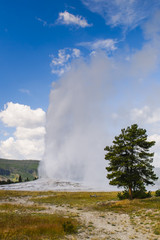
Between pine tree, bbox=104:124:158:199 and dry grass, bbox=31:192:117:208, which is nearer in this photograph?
pine tree, bbox=104:124:158:199

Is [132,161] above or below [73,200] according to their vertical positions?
above

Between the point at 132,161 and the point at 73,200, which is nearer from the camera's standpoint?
the point at 132,161

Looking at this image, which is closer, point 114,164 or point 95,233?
point 95,233

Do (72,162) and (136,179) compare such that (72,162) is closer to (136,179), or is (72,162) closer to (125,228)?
(136,179)

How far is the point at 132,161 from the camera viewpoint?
35062 millimetres

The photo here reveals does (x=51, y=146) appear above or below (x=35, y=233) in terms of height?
above

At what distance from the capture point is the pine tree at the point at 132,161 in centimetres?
3425

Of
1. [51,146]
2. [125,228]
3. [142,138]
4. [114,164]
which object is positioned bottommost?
[125,228]

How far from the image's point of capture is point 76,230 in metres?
17.2

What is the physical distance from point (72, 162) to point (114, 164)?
502ft

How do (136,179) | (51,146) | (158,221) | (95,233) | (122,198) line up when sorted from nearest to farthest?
(95,233)
(158,221)
(136,179)
(122,198)
(51,146)

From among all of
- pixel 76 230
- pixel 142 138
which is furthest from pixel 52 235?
pixel 142 138

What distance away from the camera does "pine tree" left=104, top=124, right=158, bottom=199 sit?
1348 inches

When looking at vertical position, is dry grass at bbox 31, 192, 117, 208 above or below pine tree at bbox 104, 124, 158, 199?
below
